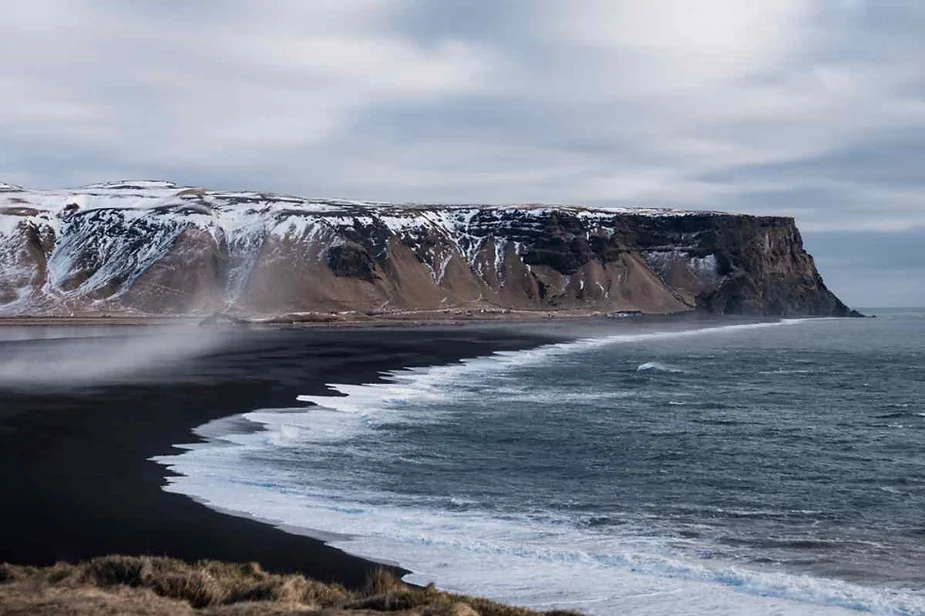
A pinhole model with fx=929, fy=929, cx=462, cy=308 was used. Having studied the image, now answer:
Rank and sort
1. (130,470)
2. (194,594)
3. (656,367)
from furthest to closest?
(656,367) < (130,470) < (194,594)

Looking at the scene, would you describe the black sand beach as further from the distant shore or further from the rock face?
the rock face

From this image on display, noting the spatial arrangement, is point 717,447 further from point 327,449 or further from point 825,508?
point 327,449

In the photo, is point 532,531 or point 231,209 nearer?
point 532,531

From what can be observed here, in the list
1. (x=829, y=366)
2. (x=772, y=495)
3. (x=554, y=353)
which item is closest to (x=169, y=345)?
(x=554, y=353)

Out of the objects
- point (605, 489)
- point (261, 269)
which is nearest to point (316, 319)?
point (261, 269)

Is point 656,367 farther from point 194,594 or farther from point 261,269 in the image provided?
point 261,269

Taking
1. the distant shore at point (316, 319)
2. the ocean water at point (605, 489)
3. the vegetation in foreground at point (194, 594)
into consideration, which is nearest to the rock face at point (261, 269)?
the distant shore at point (316, 319)

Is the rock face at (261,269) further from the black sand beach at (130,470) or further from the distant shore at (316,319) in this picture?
the black sand beach at (130,470)
